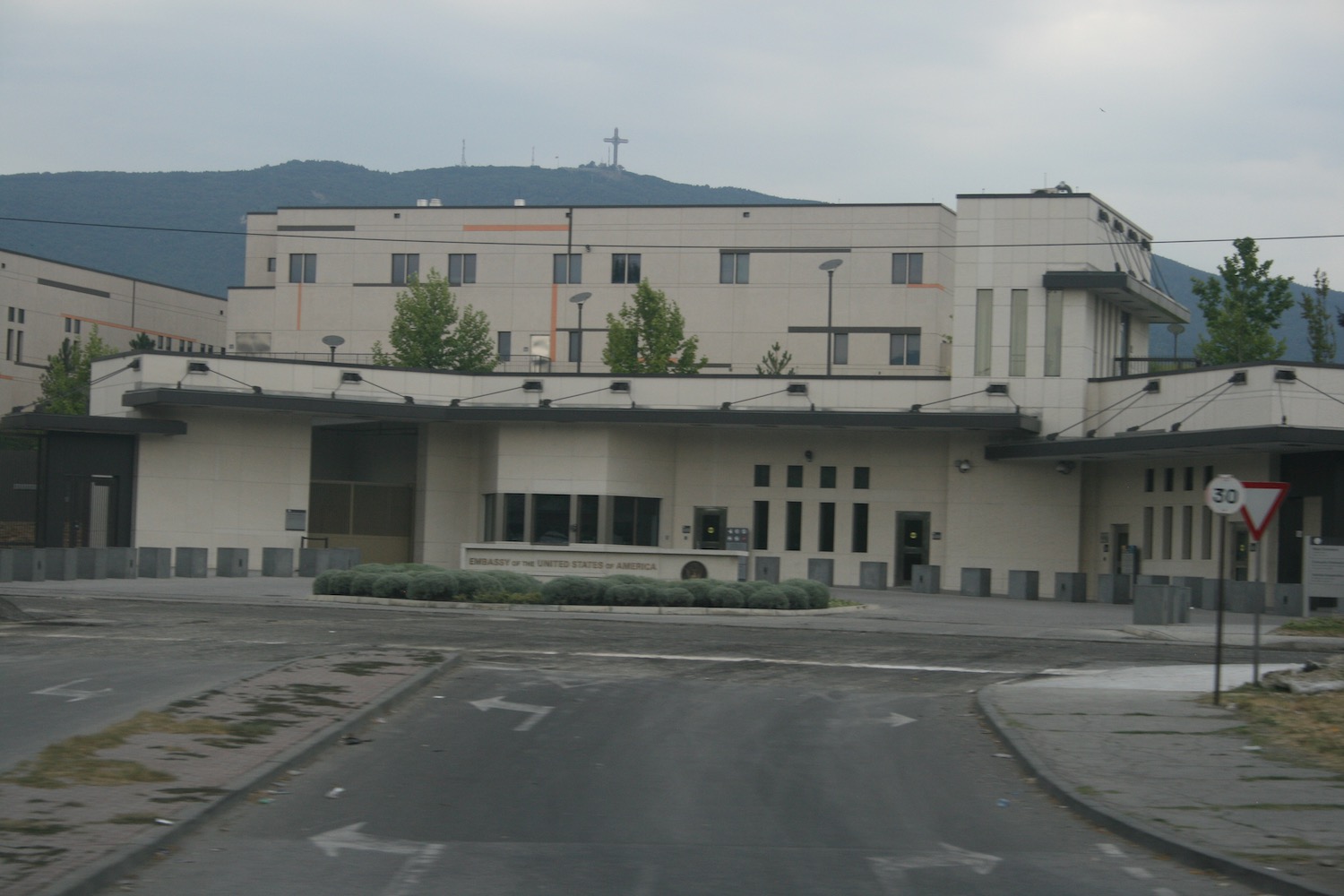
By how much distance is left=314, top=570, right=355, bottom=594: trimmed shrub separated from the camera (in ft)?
104

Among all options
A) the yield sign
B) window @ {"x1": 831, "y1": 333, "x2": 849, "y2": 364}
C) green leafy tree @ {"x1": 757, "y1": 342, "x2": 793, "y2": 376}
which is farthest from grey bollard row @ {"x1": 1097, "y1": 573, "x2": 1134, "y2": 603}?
window @ {"x1": 831, "y1": 333, "x2": 849, "y2": 364}

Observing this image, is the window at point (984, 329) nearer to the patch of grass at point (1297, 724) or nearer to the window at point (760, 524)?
the window at point (760, 524)

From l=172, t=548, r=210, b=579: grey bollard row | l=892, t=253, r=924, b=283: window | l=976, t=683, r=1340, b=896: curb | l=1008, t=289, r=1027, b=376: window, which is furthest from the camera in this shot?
l=892, t=253, r=924, b=283: window

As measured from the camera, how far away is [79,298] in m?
99.4

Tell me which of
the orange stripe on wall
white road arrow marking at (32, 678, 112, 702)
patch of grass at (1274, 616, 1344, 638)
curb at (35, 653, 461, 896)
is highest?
the orange stripe on wall

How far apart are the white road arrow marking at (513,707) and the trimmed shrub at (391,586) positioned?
15980 mm

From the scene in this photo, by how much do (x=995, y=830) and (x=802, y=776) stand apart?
2.16 meters

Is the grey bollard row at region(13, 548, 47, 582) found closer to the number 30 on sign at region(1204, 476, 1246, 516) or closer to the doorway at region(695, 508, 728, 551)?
the doorway at region(695, 508, 728, 551)

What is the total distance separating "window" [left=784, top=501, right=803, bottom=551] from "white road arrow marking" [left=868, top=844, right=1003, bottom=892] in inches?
1543

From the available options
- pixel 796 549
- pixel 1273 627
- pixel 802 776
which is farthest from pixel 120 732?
pixel 796 549

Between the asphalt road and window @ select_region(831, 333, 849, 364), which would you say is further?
window @ select_region(831, 333, 849, 364)

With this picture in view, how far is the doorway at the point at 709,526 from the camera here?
160 feet

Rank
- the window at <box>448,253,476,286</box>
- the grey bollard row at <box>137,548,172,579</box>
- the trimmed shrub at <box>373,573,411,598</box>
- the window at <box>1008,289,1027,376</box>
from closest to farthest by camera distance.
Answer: the trimmed shrub at <box>373,573,411,598</box> < the grey bollard row at <box>137,548,172,579</box> < the window at <box>1008,289,1027,376</box> < the window at <box>448,253,476,286</box>

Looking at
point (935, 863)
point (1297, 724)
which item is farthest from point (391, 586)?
point (935, 863)
